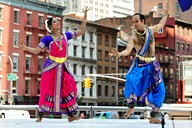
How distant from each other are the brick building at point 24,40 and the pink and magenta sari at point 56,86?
196ft

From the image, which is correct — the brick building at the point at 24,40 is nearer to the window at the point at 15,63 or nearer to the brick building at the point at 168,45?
the window at the point at 15,63

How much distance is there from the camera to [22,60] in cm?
7888

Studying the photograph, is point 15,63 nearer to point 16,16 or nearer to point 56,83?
point 16,16

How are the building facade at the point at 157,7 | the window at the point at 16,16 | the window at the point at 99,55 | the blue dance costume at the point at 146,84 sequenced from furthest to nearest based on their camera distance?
1. the building facade at the point at 157,7
2. the window at the point at 99,55
3. the window at the point at 16,16
4. the blue dance costume at the point at 146,84

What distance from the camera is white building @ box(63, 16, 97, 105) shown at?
8888 centimetres

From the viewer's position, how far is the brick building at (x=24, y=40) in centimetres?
7569

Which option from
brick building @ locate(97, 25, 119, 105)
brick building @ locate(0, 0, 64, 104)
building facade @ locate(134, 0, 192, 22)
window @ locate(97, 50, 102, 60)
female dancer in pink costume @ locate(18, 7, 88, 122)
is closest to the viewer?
female dancer in pink costume @ locate(18, 7, 88, 122)

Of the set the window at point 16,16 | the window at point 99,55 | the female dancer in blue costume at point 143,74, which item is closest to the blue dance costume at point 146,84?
the female dancer in blue costume at point 143,74

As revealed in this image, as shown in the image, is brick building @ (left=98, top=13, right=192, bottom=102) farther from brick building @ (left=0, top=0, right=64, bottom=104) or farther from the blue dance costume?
the blue dance costume

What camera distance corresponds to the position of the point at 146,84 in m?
12.4

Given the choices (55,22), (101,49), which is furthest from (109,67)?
(55,22)

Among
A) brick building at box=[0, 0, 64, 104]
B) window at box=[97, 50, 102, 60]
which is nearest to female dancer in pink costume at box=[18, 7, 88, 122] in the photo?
brick building at box=[0, 0, 64, 104]

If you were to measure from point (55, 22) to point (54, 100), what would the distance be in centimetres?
158

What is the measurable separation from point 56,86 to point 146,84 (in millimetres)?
1818
